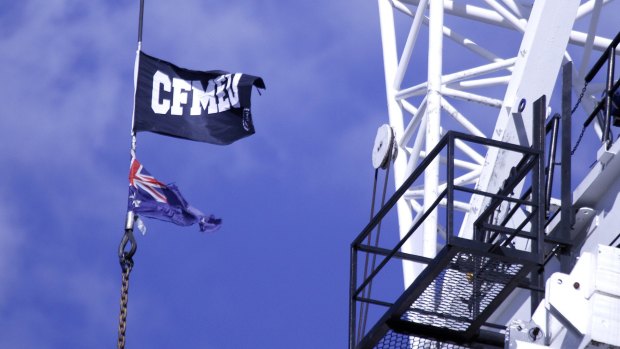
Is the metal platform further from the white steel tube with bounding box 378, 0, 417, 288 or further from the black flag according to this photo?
the black flag

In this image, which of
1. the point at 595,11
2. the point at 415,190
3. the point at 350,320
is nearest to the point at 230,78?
the point at 415,190

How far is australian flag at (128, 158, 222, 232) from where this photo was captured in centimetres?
2672

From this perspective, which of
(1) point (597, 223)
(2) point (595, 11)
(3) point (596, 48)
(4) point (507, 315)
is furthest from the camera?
(3) point (596, 48)

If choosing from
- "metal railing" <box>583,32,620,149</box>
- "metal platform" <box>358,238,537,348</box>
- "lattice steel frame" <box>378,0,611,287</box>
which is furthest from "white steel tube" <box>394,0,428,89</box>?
"metal platform" <box>358,238,537,348</box>

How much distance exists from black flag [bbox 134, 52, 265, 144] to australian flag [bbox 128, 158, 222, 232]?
154 centimetres

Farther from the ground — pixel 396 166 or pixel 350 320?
pixel 396 166

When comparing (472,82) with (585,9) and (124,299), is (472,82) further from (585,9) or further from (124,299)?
(124,299)

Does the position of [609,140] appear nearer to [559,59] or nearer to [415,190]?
[559,59]

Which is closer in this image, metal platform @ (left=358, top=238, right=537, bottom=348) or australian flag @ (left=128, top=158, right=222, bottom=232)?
metal platform @ (left=358, top=238, right=537, bottom=348)

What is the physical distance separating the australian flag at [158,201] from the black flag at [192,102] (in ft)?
5.07

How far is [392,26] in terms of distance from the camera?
29.8 meters

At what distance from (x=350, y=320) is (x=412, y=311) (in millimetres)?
1208

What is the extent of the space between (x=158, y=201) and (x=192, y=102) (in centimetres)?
324

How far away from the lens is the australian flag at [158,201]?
87.7ft
